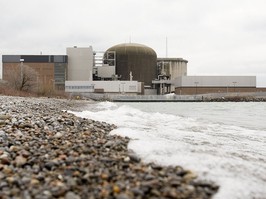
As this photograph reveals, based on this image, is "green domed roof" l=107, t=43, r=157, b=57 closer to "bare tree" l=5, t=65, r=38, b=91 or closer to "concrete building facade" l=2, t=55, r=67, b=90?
"concrete building facade" l=2, t=55, r=67, b=90

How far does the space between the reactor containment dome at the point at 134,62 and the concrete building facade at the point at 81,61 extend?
→ 10.5m

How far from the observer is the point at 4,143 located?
4625mm

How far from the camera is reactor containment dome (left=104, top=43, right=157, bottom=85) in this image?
292ft

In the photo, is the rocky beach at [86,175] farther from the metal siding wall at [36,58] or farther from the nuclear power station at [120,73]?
the metal siding wall at [36,58]

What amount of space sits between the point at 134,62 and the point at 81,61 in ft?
55.8

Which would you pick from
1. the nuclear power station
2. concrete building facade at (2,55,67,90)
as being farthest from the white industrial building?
concrete building facade at (2,55,67,90)

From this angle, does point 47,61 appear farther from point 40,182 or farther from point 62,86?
point 40,182

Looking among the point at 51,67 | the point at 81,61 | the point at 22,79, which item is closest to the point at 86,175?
the point at 22,79

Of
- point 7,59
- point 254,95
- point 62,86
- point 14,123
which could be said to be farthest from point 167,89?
point 14,123

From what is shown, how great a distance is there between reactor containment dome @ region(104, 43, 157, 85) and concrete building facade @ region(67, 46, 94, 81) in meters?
10.5

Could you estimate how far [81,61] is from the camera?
78625 millimetres

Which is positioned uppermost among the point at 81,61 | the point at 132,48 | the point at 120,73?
the point at 132,48

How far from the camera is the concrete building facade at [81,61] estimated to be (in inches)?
3093

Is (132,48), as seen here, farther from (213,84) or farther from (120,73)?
(213,84)
